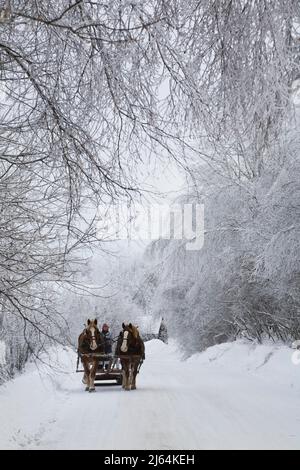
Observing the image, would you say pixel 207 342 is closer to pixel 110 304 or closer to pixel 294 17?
pixel 110 304

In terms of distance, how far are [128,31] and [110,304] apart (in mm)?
57841

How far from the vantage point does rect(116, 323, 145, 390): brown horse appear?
16922 millimetres

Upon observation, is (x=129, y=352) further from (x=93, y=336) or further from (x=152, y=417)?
(x=152, y=417)

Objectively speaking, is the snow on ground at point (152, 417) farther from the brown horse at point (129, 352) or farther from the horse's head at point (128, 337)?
the horse's head at point (128, 337)

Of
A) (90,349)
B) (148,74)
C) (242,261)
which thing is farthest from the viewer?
(242,261)

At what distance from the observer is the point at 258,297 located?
23.8 metres

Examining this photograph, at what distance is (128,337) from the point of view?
17406 mm

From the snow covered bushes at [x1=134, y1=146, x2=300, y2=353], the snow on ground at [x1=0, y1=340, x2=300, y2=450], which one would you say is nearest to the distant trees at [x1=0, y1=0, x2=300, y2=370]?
the snow covered bushes at [x1=134, y1=146, x2=300, y2=353]

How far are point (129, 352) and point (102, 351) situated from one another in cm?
75

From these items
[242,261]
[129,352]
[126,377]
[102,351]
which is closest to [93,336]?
[102,351]

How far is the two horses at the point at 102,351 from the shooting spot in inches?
645

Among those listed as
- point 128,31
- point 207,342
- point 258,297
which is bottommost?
point 207,342

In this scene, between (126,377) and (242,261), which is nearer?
(126,377)

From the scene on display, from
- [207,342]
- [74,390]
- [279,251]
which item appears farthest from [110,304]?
[279,251]
